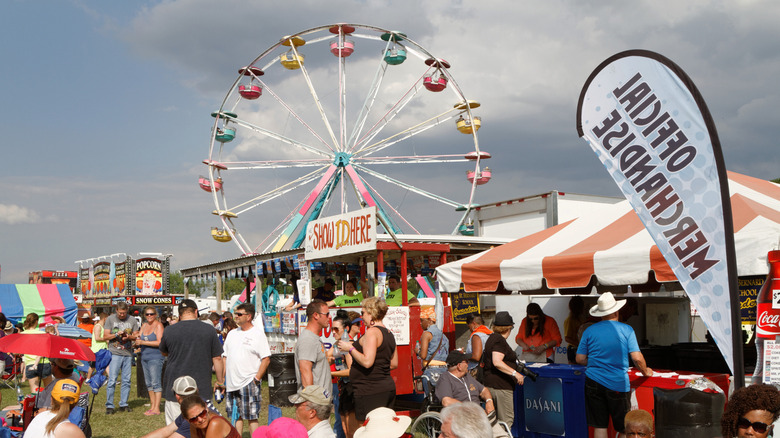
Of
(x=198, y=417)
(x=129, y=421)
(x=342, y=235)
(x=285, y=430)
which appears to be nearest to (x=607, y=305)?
(x=285, y=430)

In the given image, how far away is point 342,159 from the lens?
22.9m

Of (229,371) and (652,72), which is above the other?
(652,72)

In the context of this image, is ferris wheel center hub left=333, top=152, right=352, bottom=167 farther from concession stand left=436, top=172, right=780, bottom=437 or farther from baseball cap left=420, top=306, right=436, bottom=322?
concession stand left=436, top=172, right=780, bottom=437

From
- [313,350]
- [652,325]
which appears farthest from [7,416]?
[652,325]

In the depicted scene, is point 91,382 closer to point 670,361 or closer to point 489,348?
point 489,348

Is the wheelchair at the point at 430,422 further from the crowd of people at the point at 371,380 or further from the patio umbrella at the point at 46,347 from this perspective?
the patio umbrella at the point at 46,347

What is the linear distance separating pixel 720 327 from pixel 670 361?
4242 millimetres

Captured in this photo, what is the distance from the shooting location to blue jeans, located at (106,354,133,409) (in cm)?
957

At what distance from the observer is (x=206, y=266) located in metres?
18.8

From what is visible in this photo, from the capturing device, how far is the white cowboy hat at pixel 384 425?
4.35m

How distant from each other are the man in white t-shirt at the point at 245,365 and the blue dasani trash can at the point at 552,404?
259 centimetres

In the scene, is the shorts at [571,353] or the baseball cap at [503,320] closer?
the baseball cap at [503,320]

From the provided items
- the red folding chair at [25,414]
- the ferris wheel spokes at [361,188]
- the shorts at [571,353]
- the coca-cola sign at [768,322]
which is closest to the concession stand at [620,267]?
the coca-cola sign at [768,322]

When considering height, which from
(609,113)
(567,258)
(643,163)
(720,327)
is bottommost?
(720,327)
